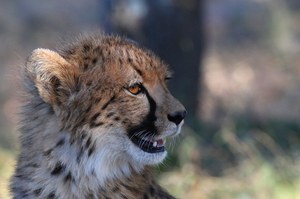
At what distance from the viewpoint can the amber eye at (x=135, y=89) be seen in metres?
5.09

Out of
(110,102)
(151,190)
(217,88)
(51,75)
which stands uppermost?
(51,75)

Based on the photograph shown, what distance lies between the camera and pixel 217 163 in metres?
8.70

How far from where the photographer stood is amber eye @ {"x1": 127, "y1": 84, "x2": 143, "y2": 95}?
16.7 feet

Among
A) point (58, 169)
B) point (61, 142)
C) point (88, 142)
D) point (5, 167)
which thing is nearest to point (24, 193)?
point (58, 169)

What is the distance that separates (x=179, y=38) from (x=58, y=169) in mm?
5753

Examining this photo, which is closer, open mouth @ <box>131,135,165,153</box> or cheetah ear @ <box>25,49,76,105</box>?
cheetah ear @ <box>25,49,76,105</box>

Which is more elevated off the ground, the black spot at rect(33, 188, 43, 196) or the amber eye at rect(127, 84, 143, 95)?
the amber eye at rect(127, 84, 143, 95)

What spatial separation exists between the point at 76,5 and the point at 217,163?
1400cm

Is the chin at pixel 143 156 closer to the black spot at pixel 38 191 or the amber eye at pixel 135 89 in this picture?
the amber eye at pixel 135 89

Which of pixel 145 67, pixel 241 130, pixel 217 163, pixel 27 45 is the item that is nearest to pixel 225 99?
pixel 241 130

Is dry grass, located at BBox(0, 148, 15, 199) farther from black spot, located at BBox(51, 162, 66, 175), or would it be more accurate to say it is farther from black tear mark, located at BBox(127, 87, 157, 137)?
black tear mark, located at BBox(127, 87, 157, 137)

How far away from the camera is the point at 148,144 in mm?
5137

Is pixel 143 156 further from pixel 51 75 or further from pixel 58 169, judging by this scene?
pixel 51 75

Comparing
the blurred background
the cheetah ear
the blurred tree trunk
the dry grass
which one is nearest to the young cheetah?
the cheetah ear
